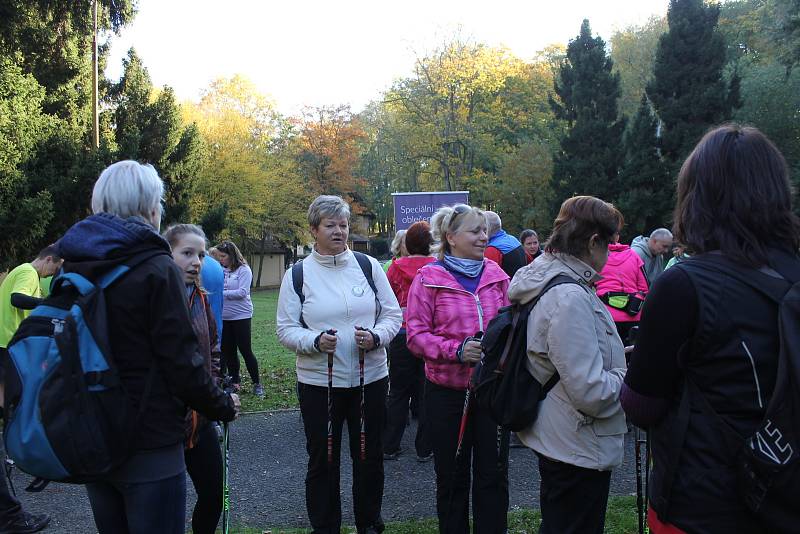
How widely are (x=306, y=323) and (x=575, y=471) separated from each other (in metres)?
2.07

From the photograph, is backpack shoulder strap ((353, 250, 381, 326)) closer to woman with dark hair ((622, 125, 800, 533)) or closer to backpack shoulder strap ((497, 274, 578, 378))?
backpack shoulder strap ((497, 274, 578, 378))

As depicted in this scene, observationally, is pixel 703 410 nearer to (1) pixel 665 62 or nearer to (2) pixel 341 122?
(1) pixel 665 62

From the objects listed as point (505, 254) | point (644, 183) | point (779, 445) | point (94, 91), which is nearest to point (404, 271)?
point (505, 254)

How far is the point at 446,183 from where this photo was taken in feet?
133

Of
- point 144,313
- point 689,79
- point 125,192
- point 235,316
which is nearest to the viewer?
point 144,313

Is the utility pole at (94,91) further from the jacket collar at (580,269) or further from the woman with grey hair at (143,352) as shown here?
the jacket collar at (580,269)

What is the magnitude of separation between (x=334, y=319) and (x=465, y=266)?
0.93 m

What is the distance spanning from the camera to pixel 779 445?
167 cm

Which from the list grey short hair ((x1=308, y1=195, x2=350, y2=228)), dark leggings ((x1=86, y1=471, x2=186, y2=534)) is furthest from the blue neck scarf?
dark leggings ((x1=86, y1=471, x2=186, y2=534))

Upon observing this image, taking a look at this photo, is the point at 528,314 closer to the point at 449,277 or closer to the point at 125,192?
the point at 449,277

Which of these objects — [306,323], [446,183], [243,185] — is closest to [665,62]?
[446,183]

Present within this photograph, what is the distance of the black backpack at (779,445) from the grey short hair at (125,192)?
216 centimetres

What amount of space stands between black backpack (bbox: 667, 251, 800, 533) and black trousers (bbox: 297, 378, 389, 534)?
107 inches

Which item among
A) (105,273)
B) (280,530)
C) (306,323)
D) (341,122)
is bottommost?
(280,530)
